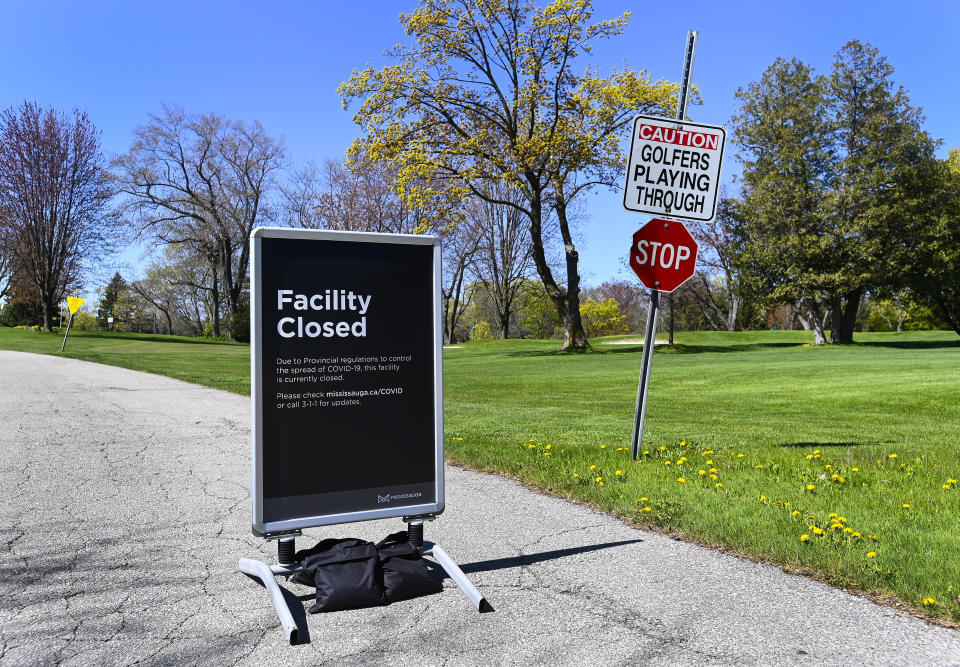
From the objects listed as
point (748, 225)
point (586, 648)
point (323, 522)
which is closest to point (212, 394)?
point (323, 522)

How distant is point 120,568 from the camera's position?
409 centimetres

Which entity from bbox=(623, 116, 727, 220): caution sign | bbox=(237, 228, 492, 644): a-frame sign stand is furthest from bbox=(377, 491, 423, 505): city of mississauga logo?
bbox=(623, 116, 727, 220): caution sign

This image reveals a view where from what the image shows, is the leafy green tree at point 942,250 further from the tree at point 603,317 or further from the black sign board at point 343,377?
the black sign board at point 343,377

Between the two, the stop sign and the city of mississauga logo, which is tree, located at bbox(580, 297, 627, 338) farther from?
the city of mississauga logo

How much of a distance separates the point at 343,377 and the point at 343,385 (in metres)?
0.05

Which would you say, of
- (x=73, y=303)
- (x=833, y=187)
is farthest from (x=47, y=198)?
(x=833, y=187)

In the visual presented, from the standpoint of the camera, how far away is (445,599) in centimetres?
372

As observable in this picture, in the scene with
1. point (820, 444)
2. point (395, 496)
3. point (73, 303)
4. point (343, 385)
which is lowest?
point (820, 444)

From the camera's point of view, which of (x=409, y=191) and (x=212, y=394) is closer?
(x=212, y=394)

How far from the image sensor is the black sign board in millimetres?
3910

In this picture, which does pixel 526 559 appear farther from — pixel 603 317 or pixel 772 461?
pixel 603 317

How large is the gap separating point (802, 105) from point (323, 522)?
42973 mm

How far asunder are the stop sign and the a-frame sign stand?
134 inches

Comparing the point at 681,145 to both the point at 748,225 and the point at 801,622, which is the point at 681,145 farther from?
the point at 748,225
